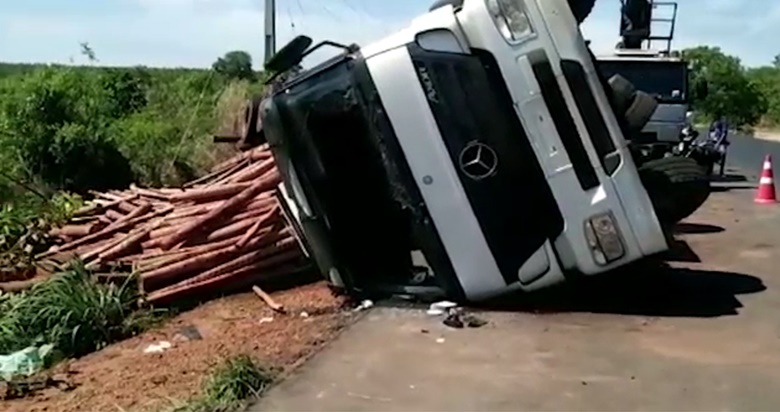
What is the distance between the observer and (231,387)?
6344mm

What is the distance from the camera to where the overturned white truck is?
817cm

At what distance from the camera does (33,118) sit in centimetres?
2478

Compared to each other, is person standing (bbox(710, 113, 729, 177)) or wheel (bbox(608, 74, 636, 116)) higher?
wheel (bbox(608, 74, 636, 116))

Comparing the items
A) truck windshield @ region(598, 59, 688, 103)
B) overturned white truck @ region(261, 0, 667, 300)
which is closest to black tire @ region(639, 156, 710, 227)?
overturned white truck @ region(261, 0, 667, 300)

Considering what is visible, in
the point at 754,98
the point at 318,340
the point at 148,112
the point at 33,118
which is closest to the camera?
the point at 318,340

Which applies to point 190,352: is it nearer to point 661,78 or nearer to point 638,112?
point 638,112

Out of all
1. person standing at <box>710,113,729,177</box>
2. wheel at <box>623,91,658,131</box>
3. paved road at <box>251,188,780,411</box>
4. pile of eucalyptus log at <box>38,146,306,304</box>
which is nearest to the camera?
paved road at <box>251,188,780,411</box>

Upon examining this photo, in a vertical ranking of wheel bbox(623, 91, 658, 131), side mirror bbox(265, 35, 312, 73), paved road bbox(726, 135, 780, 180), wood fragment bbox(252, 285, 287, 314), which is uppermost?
side mirror bbox(265, 35, 312, 73)

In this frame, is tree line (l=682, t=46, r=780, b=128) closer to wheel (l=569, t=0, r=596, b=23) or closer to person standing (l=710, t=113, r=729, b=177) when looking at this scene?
person standing (l=710, t=113, r=729, b=177)

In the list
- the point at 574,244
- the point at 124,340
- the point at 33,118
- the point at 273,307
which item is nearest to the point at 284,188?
the point at 273,307

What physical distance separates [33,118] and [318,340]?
1872 centimetres

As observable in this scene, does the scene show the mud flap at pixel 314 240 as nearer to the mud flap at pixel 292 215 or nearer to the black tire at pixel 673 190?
the mud flap at pixel 292 215

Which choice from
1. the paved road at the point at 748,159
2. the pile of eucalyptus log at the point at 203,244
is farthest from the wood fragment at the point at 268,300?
the paved road at the point at 748,159

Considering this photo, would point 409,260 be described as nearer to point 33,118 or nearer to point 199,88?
point 33,118
